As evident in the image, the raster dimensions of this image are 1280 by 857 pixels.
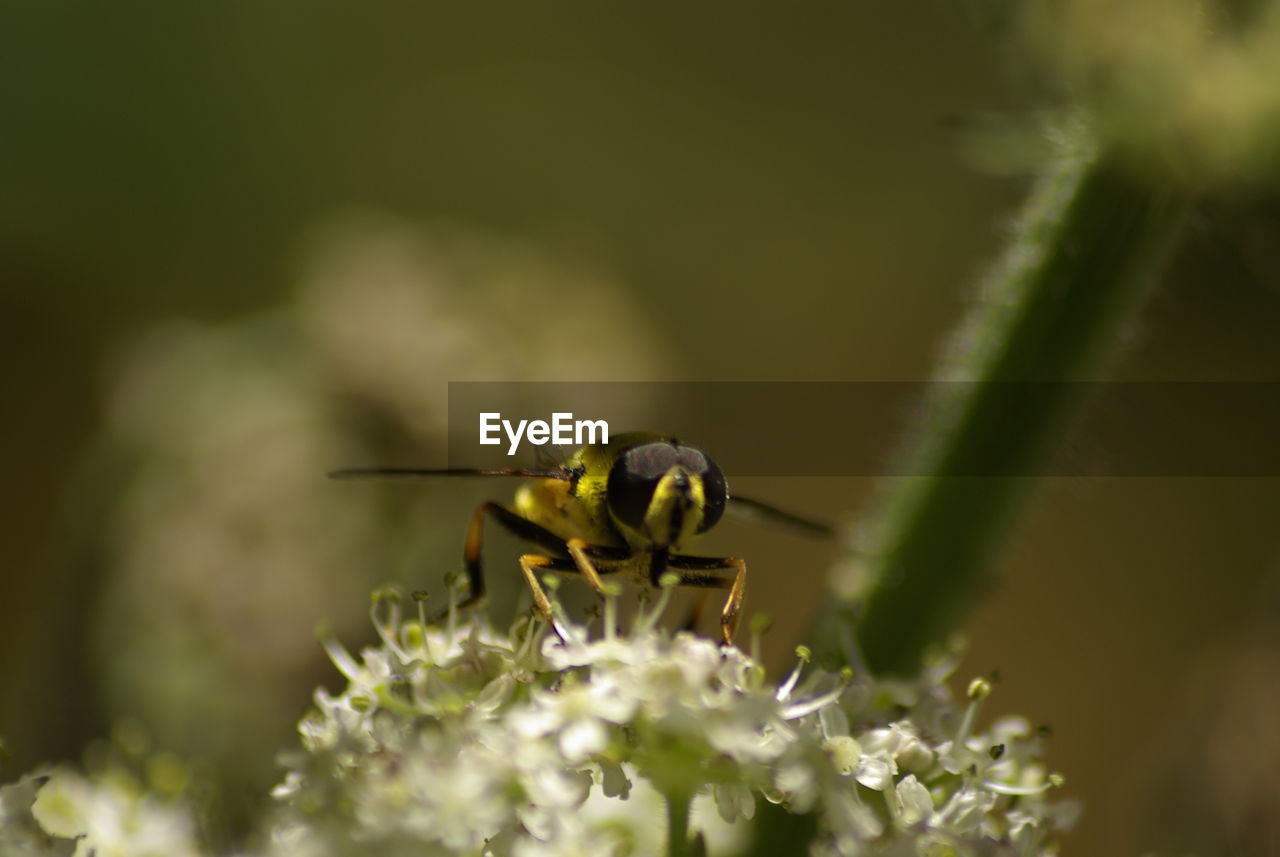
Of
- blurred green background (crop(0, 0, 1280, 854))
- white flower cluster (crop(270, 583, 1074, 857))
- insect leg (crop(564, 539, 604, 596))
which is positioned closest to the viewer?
white flower cluster (crop(270, 583, 1074, 857))

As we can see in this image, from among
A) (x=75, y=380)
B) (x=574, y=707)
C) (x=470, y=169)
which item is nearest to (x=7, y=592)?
(x=75, y=380)

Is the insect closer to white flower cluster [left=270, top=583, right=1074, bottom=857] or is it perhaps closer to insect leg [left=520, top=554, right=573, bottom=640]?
insect leg [left=520, top=554, right=573, bottom=640]

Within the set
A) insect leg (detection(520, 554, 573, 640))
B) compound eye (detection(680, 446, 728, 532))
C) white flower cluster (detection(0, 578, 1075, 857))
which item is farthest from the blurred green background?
insect leg (detection(520, 554, 573, 640))

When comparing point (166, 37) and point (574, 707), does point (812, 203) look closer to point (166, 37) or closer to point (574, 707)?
point (166, 37)

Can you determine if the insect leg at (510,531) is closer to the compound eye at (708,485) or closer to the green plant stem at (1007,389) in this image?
the compound eye at (708,485)

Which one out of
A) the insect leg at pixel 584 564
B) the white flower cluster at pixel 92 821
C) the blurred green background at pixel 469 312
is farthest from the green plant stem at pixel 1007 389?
the white flower cluster at pixel 92 821

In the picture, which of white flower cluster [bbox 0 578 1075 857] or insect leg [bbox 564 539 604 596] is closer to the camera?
white flower cluster [bbox 0 578 1075 857]
